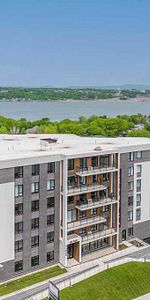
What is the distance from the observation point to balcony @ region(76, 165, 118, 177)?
3660cm

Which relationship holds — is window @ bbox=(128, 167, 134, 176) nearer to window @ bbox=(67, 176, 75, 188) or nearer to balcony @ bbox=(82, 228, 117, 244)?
balcony @ bbox=(82, 228, 117, 244)

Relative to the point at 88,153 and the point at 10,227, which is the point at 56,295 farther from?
the point at 88,153

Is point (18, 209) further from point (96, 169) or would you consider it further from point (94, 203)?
point (96, 169)

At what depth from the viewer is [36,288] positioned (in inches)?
1255

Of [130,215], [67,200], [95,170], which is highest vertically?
[95,170]

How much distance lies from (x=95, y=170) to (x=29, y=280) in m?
11.5

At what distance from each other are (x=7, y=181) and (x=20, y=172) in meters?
1.38

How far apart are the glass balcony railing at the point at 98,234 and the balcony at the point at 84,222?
3.85ft

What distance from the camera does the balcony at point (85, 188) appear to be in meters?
36.3

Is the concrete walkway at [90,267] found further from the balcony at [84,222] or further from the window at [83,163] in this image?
the window at [83,163]

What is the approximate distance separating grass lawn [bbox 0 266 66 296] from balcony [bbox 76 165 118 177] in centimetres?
880

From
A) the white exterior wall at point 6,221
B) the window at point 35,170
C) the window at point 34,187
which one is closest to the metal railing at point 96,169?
the window at point 35,170

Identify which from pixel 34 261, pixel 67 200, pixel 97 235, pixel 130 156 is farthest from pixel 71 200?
pixel 130 156

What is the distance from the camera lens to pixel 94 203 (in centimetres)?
3756
